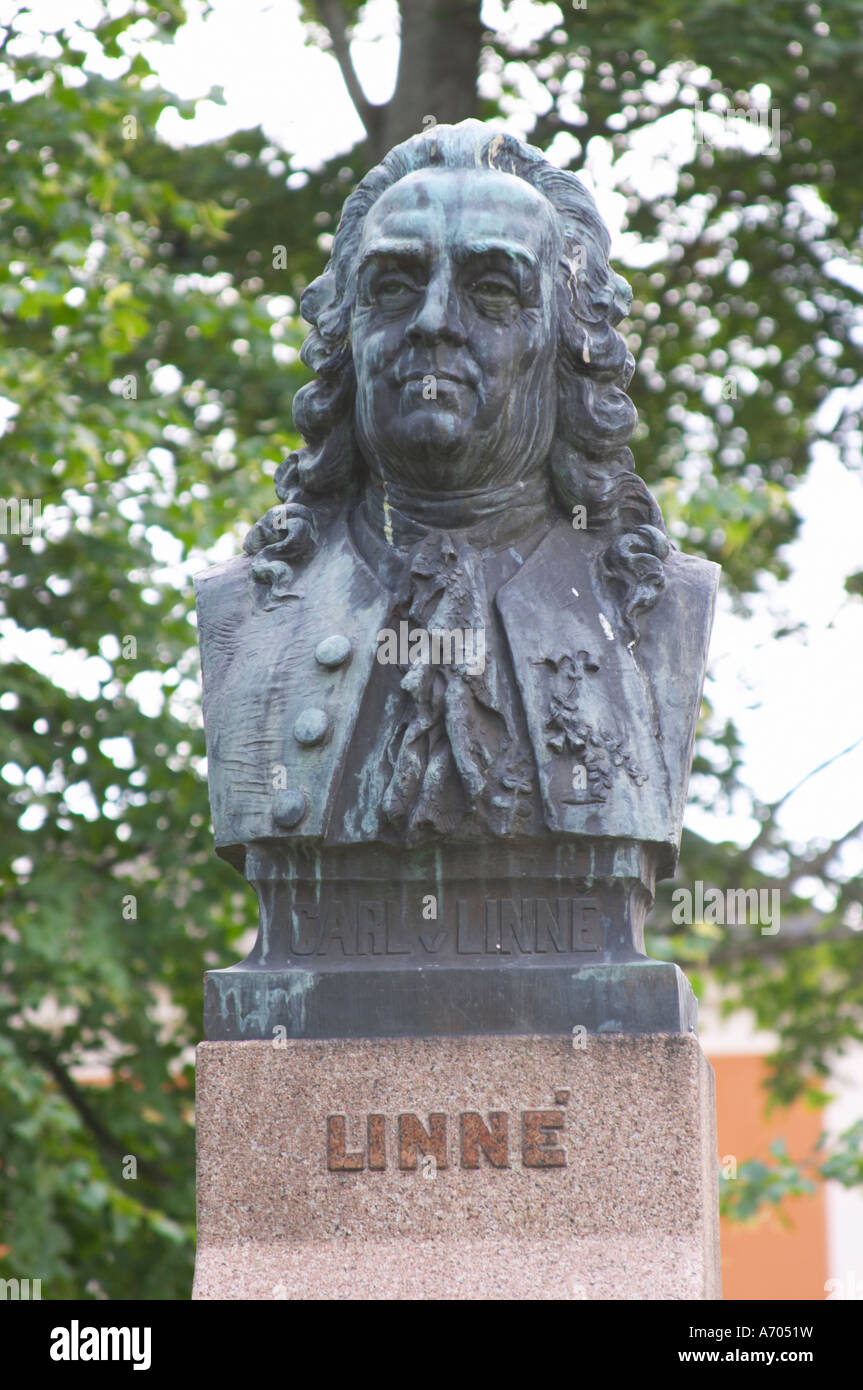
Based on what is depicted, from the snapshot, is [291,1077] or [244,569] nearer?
[291,1077]

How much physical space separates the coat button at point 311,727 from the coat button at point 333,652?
0.12 metres

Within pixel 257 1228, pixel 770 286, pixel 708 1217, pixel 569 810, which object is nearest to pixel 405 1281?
pixel 257 1228

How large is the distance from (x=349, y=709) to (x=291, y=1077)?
0.85 metres

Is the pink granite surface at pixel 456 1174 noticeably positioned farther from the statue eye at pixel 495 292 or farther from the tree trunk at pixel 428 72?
the tree trunk at pixel 428 72

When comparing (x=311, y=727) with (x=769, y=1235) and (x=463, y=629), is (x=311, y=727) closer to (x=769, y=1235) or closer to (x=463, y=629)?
(x=463, y=629)

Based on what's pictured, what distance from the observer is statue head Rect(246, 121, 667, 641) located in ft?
16.4

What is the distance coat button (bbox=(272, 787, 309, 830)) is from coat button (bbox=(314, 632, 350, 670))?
321 mm

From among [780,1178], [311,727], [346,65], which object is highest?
[346,65]

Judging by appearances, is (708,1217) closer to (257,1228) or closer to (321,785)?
(257,1228)

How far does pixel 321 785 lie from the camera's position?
4.91 m

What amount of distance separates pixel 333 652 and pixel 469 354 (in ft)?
2.51

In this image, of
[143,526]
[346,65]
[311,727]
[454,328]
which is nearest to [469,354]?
[454,328]

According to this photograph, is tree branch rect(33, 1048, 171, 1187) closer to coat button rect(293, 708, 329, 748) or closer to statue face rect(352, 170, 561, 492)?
coat button rect(293, 708, 329, 748)

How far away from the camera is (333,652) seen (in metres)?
5.01
